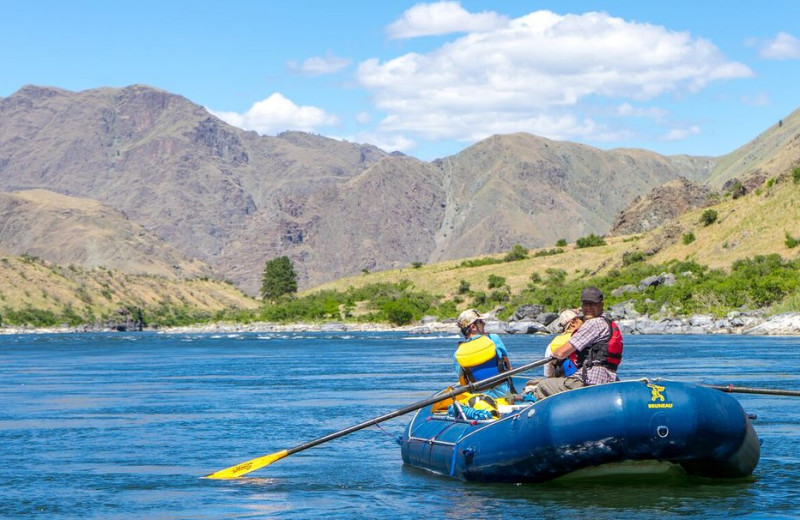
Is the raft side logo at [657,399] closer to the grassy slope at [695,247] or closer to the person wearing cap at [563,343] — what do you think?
the person wearing cap at [563,343]

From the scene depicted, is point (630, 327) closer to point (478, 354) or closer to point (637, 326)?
point (637, 326)

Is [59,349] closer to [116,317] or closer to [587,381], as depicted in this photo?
[587,381]

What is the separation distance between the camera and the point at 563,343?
58.3 ft

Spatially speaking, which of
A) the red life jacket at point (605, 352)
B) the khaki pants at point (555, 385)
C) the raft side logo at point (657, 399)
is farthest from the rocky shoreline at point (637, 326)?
the raft side logo at point (657, 399)

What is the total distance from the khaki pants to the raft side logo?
1.20 meters

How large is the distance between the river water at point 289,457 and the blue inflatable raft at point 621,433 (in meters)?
0.45

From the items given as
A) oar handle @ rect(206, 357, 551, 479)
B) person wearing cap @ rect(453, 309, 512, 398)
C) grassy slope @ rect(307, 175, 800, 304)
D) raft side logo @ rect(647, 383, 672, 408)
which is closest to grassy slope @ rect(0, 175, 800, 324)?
grassy slope @ rect(307, 175, 800, 304)

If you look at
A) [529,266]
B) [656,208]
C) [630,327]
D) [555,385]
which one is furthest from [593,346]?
[656,208]

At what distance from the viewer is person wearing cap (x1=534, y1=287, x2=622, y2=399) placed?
1656cm

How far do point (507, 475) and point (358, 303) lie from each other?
4570 inches

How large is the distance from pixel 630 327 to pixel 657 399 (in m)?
62.8

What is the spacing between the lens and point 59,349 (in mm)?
82188

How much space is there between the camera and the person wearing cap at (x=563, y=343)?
17219mm

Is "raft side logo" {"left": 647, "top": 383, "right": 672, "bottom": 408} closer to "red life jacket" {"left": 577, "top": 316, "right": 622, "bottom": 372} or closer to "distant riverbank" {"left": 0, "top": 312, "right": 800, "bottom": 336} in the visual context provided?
"red life jacket" {"left": 577, "top": 316, "right": 622, "bottom": 372}
